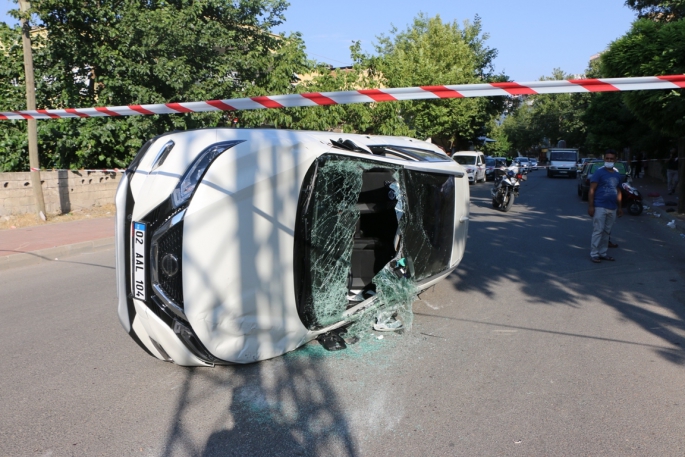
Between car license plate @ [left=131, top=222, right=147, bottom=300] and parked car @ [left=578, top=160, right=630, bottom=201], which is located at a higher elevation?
car license plate @ [left=131, top=222, right=147, bottom=300]

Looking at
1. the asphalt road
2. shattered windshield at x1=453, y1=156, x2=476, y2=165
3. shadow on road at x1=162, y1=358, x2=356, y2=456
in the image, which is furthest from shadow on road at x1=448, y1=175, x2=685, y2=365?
shattered windshield at x1=453, y1=156, x2=476, y2=165

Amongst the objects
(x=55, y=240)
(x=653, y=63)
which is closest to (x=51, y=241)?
(x=55, y=240)

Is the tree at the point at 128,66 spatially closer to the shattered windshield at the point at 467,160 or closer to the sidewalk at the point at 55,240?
the sidewalk at the point at 55,240

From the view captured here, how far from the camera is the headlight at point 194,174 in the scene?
13.1 feet

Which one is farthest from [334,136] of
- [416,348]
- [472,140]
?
[472,140]

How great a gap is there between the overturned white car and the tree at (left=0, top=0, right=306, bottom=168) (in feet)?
37.7

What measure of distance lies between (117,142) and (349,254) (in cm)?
1296

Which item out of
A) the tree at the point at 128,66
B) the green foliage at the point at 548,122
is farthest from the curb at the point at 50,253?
the green foliage at the point at 548,122

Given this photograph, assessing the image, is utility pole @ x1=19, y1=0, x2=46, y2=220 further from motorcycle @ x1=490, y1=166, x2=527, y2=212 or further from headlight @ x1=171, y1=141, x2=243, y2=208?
motorcycle @ x1=490, y1=166, x2=527, y2=212

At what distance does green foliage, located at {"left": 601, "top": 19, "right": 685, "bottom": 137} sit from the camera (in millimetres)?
11641

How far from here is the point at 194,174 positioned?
4066 mm

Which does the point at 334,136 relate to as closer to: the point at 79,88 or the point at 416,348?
the point at 416,348

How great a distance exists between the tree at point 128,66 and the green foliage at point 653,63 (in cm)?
901

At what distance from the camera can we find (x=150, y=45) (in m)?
15.1
